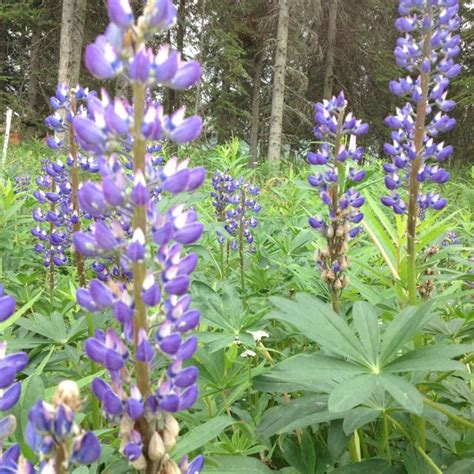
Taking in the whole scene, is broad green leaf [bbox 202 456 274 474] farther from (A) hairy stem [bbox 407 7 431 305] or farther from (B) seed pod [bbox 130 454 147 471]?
(A) hairy stem [bbox 407 7 431 305]

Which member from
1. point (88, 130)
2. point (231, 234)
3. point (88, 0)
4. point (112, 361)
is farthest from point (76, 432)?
point (88, 0)

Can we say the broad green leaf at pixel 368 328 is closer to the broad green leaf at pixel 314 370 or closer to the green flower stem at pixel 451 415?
the broad green leaf at pixel 314 370

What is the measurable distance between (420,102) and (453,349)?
1.41 meters

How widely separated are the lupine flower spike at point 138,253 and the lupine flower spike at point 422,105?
4.98 ft

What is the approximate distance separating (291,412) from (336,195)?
0.90 m

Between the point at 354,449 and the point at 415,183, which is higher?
the point at 415,183

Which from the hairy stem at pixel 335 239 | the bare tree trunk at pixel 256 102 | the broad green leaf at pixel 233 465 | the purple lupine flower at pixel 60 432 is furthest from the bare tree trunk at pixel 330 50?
the purple lupine flower at pixel 60 432

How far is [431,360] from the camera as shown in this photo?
4.09 feet

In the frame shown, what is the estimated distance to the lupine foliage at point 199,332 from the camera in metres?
0.87

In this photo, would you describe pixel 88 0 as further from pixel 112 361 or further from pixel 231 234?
pixel 112 361

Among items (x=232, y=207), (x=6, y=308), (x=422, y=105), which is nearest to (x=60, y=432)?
(x=6, y=308)

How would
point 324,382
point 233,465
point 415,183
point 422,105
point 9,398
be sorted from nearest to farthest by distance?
1. point 9,398
2. point 233,465
3. point 324,382
4. point 415,183
5. point 422,105

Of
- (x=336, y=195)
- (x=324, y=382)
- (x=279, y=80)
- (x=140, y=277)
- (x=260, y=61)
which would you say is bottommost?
(x=324, y=382)

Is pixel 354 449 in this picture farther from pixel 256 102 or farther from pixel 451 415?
pixel 256 102
